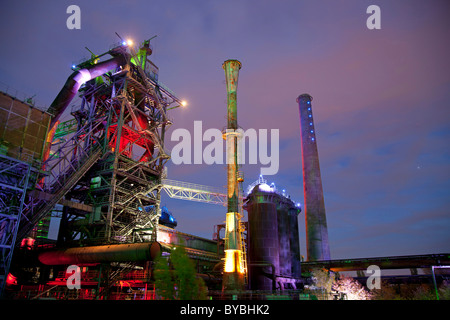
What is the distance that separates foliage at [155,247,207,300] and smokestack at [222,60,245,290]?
31.5 ft

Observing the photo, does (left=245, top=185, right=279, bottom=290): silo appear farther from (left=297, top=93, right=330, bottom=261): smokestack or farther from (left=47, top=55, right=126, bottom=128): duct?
(left=47, top=55, right=126, bottom=128): duct

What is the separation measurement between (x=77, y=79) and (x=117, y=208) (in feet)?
67.1

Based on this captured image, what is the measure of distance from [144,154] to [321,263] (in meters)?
39.5

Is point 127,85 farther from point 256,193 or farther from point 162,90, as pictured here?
point 256,193

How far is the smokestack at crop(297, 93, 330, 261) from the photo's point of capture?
7031 cm

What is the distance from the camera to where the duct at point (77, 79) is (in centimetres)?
4462

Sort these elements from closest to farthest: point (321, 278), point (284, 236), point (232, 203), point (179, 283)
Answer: point (179, 283)
point (232, 203)
point (284, 236)
point (321, 278)

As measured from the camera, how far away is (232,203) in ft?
126

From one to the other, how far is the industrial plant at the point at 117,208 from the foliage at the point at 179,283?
3.21m

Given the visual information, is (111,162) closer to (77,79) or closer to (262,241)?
(77,79)

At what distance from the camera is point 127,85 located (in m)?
44.2

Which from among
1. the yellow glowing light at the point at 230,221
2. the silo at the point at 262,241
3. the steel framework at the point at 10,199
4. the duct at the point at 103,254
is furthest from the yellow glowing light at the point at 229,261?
the steel framework at the point at 10,199

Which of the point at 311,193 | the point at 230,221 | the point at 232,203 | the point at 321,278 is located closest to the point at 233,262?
the point at 230,221
